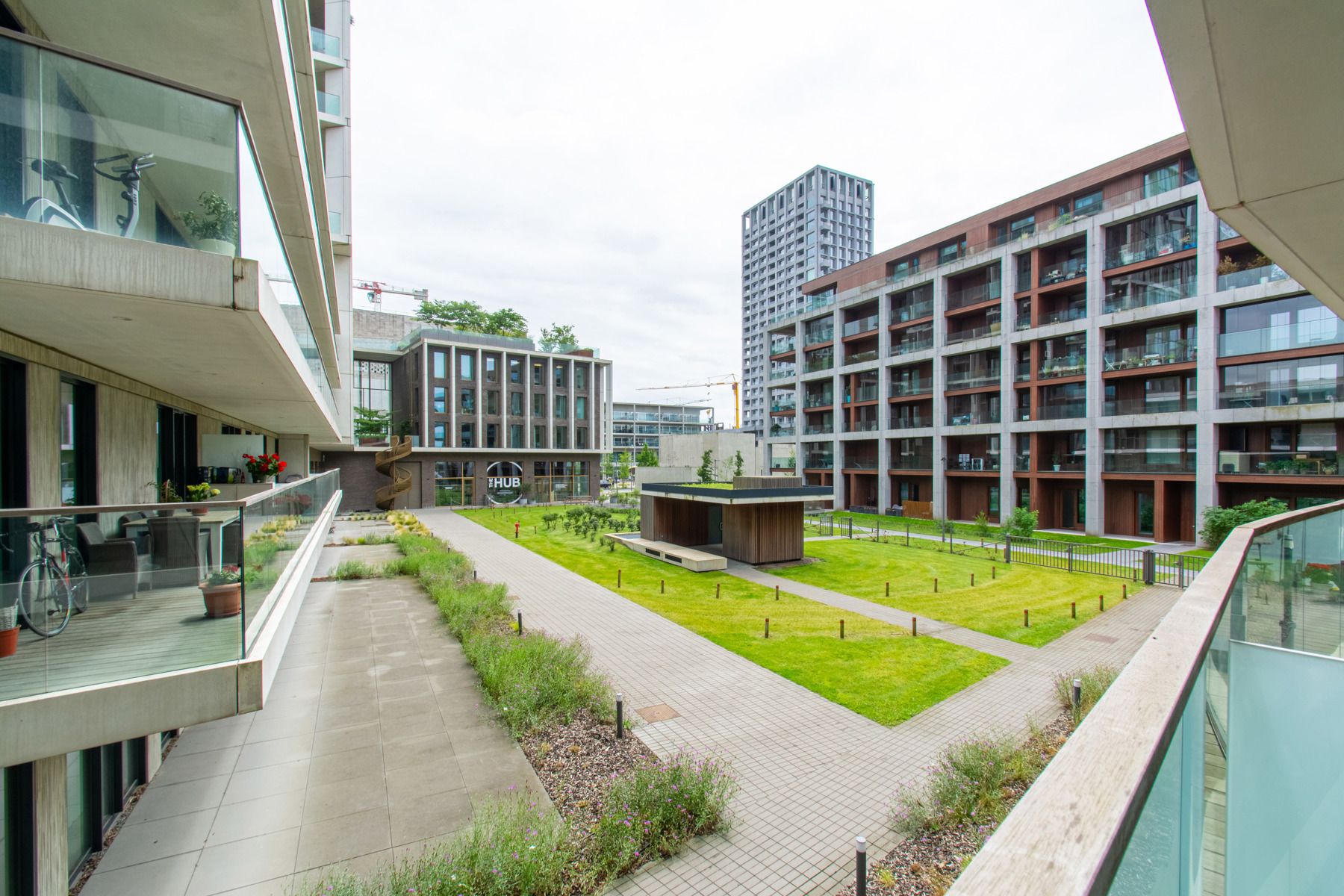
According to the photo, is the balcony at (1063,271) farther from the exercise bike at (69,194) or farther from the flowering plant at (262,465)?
the exercise bike at (69,194)

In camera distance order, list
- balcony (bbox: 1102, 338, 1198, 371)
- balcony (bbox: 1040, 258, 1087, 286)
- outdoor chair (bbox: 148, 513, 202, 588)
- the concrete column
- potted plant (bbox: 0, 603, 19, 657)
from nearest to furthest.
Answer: potted plant (bbox: 0, 603, 19, 657) < outdoor chair (bbox: 148, 513, 202, 588) < the concrete column < balcony (bbox: 1102, 338, 1198, 371) < balcony (bbox: 1040, 258, 1087, 286)

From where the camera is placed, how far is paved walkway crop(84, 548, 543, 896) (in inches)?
239

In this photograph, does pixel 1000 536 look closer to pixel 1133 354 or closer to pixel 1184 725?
pixel 1133 354

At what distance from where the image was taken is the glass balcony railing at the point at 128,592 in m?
4.30

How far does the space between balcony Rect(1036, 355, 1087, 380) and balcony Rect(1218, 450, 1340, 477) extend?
24.8 ft

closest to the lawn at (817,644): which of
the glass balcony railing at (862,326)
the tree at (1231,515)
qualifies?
the tree at (1231,515)

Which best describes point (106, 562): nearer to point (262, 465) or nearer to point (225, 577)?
point (225, 577)

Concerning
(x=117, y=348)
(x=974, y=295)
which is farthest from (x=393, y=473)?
(x=974, y=295)

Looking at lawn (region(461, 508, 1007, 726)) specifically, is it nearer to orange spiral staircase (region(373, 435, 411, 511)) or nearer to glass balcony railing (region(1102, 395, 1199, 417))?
glass balcony railing (region(1102, 395, 1199, 417))

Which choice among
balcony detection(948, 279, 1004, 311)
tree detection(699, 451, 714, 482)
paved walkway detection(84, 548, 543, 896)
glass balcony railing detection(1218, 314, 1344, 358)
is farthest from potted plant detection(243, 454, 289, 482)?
balcony detection(948, 279, 1004, 311)

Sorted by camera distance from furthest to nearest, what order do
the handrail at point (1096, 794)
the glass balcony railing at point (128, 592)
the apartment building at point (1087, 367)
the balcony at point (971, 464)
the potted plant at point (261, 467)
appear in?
the balcony at point (971, 464) → the apartment building at point (1087, 367) → the potted plant at point (261, 467) → the glass balcony railing at point (128, 592) → the handrail at point (1096, 794)

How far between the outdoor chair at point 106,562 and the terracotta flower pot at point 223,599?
0.49m

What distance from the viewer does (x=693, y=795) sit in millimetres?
6840

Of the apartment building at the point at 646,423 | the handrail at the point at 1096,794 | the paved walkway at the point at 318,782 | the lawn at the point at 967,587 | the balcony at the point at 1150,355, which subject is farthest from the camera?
the apartment building at the point at 646,423
